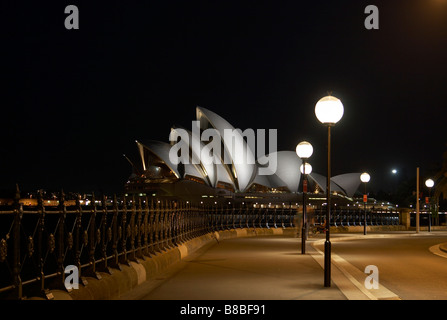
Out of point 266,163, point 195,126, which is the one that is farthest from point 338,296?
point 266,163

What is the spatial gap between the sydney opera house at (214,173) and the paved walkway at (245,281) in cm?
5911

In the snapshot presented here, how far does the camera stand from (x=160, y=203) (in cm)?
1683

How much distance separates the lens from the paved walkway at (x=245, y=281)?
34.6ft

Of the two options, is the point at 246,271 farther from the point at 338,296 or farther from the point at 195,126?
the point at 195,126

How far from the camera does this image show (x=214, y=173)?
88500mm

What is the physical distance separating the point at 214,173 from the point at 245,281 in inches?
2990

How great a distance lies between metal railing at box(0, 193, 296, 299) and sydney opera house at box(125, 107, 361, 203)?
50.6 m

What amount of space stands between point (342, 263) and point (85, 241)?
29.1 feet

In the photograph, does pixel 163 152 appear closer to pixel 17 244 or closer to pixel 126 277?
pixel 126 277

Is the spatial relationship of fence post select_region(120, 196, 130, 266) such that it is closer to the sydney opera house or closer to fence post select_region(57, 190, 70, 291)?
fence post select_region(57, 190, 70, 291)

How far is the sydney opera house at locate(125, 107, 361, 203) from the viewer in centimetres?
8084

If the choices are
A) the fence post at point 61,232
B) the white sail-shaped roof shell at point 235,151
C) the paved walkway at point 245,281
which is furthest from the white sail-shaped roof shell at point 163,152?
the fence post at point 61,232

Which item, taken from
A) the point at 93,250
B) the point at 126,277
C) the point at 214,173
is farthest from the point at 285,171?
the point at 93,250
